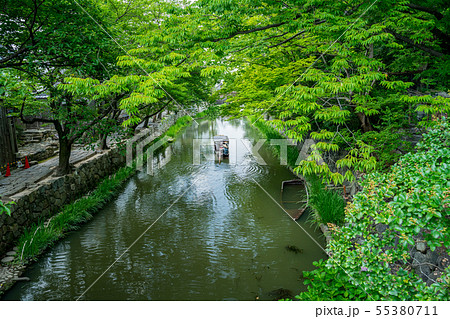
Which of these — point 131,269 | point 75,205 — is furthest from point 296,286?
point 75,205

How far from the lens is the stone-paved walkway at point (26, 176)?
948 cm

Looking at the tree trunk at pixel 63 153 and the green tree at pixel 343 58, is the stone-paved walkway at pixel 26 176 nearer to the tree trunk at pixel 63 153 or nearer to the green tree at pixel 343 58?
the tree trunk at pixel 63 153

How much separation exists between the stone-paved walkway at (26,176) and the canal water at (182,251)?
2.41 metres

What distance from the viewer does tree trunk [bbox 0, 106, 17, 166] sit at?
39.5 ft

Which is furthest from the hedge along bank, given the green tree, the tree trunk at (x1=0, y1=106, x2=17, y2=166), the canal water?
the tree trunk at (x1=0, y1=106, x2=17, y2=166)

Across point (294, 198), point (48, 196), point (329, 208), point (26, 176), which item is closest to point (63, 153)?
point (26, 176)

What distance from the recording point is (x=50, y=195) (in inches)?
396

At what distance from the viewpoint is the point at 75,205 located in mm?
10562

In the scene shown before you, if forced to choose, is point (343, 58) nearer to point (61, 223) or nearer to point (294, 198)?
point (294, 198)

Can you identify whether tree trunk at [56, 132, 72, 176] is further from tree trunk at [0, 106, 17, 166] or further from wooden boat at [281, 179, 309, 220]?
wooden boat at [281, 179, 309, 220]

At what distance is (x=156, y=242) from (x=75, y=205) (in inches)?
149

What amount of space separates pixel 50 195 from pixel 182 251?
5.26 meters

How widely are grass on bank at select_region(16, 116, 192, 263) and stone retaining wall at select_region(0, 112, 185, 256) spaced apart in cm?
26

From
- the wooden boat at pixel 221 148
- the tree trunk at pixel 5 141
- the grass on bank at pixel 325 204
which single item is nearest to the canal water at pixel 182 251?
the grass on bank at pixel 325 204
